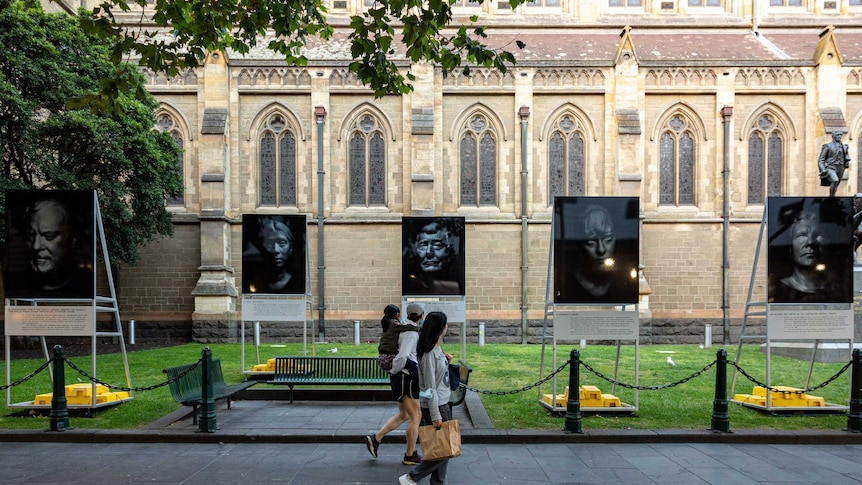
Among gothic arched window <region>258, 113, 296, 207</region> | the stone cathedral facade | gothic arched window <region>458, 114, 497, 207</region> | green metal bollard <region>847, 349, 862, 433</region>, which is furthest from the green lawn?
gothic arched window <region>458, 114, 497, 207</region>

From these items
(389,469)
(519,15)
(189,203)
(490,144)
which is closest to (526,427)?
(389,469)

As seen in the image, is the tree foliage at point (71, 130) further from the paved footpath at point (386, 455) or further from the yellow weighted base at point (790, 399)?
the yellow weighted base at point (790, 399)

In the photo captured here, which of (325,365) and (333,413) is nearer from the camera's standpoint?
(333,413)

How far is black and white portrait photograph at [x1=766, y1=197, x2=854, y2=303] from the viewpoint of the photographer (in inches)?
348

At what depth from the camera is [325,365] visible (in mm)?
10078

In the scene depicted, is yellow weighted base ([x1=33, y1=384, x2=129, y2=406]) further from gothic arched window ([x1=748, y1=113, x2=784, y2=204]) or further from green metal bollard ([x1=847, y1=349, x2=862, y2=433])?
gothic arched window ([x1=748, y1=113, x2=784, y2=204])

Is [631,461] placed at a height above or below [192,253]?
below

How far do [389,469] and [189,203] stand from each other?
17.0 m

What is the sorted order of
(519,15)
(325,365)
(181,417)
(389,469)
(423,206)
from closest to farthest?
(389,469), (181,417), (325,365), (423,206), (519,15)

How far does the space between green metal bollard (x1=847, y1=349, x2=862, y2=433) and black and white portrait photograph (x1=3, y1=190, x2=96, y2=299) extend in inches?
440

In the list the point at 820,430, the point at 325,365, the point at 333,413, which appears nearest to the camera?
the point at 820,430

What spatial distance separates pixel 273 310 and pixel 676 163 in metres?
16.3

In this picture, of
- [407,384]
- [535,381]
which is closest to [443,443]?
[407,384]

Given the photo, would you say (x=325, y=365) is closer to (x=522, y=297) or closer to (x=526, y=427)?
(x=526, y=427)
